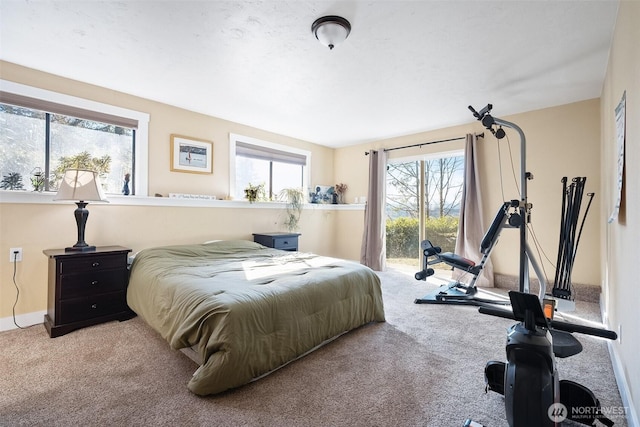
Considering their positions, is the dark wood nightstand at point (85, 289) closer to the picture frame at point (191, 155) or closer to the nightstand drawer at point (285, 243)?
the picture frame at point (191, 155)

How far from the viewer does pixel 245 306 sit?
1.74 meters

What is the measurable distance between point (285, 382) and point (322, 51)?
246 centimetres

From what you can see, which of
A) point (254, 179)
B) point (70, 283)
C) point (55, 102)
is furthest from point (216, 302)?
point (254, 179)

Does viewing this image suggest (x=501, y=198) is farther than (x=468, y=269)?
Yes

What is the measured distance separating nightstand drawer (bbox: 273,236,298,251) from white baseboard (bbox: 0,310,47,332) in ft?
8.12

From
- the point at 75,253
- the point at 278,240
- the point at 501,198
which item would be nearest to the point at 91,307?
the point at 75,253

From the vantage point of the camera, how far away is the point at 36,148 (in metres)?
2.80

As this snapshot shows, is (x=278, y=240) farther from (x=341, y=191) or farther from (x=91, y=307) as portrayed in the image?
(x=91, y=307)

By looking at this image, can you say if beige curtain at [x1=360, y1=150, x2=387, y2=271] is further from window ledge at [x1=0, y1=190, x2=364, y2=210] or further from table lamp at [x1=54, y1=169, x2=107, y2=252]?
table lamp at [x1=54, y1=169, x2=107, y2=252]

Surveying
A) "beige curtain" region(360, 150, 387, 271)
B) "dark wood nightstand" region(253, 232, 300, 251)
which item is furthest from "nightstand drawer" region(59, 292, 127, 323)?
"beige curtain" region(360, 150, 387, 271)

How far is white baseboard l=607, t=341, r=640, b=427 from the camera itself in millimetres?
1343

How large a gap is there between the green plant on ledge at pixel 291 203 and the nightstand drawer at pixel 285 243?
490 mm

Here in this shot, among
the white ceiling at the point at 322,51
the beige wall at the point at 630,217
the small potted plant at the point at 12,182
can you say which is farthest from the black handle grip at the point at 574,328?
the small potted plant at the point at 12,182

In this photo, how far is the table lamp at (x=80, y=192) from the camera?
8.29 feet
